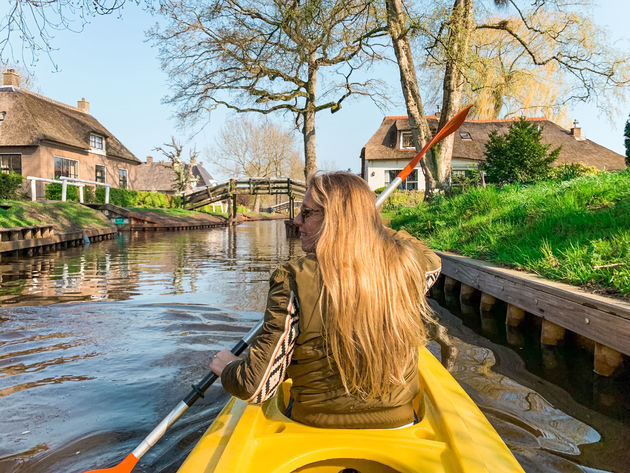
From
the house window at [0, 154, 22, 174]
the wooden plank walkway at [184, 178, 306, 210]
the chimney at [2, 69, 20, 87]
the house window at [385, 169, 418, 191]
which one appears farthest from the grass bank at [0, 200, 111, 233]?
the house window at [385, 169, 418, 191]

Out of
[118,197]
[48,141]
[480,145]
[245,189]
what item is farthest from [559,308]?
[480,145]

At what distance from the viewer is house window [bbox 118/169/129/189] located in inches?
1419

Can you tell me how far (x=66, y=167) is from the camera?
29.2 m

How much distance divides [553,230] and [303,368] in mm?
5143

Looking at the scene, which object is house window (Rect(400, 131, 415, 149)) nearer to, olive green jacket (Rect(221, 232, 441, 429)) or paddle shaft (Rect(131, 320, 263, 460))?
paddle shaft (Rect(131, 320, 263, 460))

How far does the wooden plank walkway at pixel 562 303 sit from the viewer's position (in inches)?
135

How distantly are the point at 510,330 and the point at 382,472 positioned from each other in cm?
395

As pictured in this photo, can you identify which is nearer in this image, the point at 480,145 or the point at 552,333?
the point at 552,333

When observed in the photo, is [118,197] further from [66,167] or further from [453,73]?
[453,73]

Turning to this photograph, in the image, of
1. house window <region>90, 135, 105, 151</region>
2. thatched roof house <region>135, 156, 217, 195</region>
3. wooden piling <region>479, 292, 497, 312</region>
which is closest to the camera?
wooden piling <region>479, 292, 497, 312</region>

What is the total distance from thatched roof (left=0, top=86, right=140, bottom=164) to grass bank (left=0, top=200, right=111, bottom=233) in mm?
10418

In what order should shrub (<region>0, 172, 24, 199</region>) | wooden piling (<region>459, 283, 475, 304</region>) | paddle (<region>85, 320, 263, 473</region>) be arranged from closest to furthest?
1. paddle (<region>85, 320, 263, 473</region>)
2. wooden piling (<region>459, 283, 475, 304</region>)
3. shrub (<region>0, 172, 24, 199</region>)

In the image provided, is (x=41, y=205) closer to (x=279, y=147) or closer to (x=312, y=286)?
(x=312, y=286)

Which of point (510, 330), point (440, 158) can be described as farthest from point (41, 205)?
point (510, 330)
